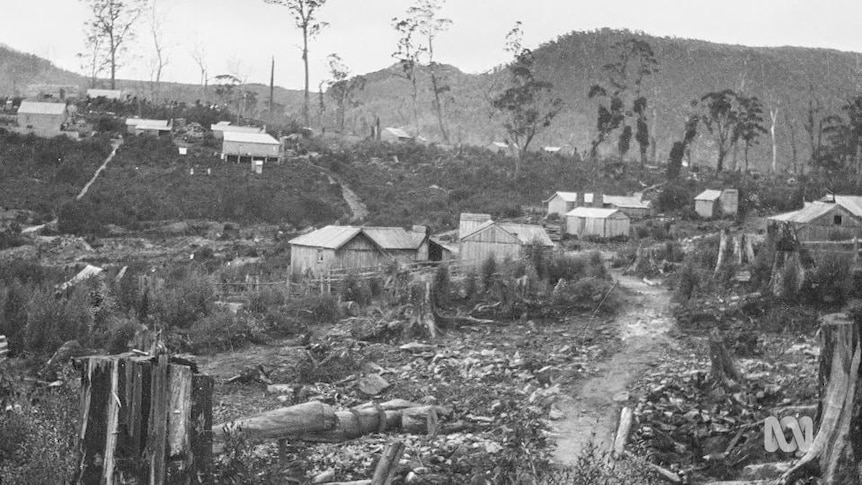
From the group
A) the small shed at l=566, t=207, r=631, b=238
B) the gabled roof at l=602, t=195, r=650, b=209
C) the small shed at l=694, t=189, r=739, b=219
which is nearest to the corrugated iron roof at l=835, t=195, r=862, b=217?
the small shed at l=694, t=189, r=739, b=219

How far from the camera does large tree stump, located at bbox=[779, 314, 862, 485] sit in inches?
273

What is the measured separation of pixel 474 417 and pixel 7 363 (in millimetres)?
7665

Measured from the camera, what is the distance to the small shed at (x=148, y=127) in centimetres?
5028

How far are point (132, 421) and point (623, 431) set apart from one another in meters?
6.56

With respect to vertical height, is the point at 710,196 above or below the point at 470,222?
above

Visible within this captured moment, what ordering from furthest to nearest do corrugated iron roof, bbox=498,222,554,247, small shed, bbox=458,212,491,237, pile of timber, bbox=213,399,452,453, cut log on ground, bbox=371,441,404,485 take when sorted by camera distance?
small shed, bbox=458,212,491,237, corrugated iron roof, bbox=498,222,554,247, pile of timber, bbox=213,399,452,453, cut log on ground, bbox=371,441,404,485

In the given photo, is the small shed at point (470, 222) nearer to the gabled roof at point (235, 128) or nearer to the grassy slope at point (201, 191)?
the grassy slope at point (201, 191)

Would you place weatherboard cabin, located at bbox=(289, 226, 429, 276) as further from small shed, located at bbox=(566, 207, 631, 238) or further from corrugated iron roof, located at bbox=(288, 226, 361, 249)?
small shed, located at bbox=(566, 207, 631, 238)

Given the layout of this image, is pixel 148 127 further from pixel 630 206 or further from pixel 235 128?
pixel 630 206

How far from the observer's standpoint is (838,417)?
7.03 m

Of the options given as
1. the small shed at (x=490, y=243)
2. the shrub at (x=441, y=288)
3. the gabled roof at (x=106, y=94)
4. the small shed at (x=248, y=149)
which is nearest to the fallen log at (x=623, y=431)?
the shrub at (x=441, y=288)

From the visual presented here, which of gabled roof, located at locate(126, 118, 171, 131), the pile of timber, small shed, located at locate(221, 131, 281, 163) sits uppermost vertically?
gabled roof, located at locate(126, 118, 171, 131)

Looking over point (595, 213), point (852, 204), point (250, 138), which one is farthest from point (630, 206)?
point (250, 138)

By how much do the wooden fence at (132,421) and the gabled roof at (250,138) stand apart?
41976mm
